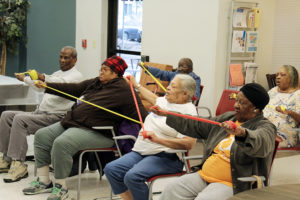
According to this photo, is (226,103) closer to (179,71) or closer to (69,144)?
(179,71)

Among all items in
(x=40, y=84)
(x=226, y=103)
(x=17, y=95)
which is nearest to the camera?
(x=40, y=84)

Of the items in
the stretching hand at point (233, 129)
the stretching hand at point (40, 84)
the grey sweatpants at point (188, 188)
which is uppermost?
the stretching hand at point (233, 129)

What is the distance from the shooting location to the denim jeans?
2.94m

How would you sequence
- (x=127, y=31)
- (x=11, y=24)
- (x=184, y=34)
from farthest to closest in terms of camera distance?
(x=11, y=24), (x=127, y=31), (x=184, y=34)

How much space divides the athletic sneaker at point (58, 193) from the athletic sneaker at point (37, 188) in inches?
10.1

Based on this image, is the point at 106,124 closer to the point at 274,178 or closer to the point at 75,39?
the point at 274,178

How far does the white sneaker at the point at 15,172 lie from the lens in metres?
4.12

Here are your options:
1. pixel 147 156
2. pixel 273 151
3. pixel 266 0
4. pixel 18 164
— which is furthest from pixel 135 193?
pixel 266 0

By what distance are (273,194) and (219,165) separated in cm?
67

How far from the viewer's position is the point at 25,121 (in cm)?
416

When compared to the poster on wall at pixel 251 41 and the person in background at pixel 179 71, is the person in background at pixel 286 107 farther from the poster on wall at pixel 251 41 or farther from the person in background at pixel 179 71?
the poster on wall at pixel 251 41

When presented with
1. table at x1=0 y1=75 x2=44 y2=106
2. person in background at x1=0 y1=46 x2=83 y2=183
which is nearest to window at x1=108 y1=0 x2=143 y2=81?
table at x1=0 y1=75 x2=44 y2=106

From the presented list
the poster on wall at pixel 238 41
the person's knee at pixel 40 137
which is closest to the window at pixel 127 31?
the poster on wall at pixel 238 41

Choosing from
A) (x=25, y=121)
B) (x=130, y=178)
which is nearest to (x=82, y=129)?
(x=25, y=121)
